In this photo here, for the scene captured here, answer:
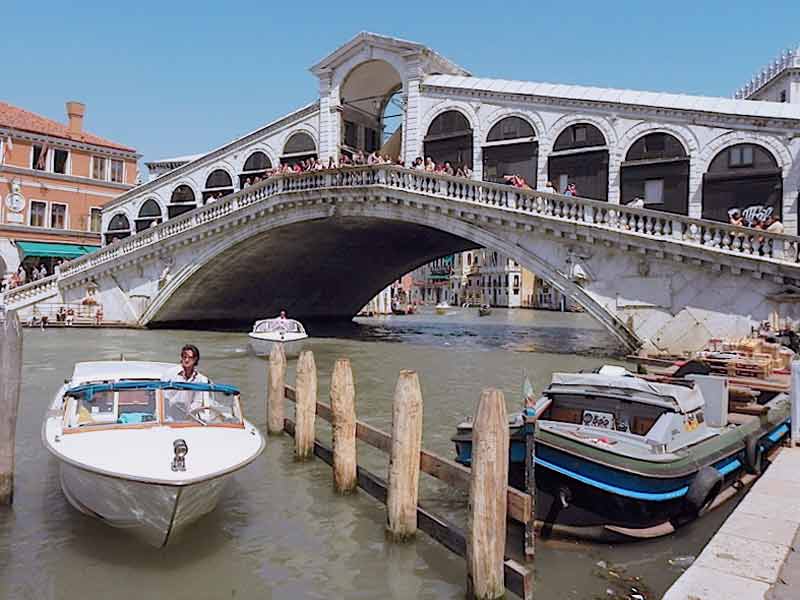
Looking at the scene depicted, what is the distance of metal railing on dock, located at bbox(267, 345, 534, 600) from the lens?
4.40m

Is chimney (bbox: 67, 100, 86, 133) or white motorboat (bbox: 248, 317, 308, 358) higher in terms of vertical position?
chimney (bbox: 67, 100, 86, 133)

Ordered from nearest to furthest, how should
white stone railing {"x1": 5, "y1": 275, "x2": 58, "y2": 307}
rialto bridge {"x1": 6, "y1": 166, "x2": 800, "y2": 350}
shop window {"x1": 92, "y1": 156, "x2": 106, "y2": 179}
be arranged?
rialto bridge {"x1": 6, "y1": 166, "x2": 800, "y2": 350} → white stone railing {"x1": 5, "y1": 275, "x2": 58, "y2": 307} → shop window {"x1": 92, "y1": 156, "x2": 106, "y2": 179}

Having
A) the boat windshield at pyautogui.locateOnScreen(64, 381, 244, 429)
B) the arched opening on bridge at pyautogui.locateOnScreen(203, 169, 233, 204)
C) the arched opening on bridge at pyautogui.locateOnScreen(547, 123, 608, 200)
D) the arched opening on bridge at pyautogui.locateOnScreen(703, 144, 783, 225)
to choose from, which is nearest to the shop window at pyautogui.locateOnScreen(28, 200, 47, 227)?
the arched opening on bridge at pyautogui.locateOnScreen(203, 169, 233, 204)

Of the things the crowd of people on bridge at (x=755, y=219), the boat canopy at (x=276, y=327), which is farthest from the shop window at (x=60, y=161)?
the crowd of people on bridge at (x=755, y=219)

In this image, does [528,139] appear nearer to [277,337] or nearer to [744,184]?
[744,184]

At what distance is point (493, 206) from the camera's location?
1719cm

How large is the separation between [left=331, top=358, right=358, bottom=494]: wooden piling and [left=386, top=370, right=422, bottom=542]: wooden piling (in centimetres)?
114

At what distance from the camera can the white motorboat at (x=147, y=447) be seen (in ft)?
15.8

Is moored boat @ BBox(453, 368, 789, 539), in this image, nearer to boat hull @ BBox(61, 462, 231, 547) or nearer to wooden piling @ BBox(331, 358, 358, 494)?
wooden piling @ BBox(331, 358, 358, 494)

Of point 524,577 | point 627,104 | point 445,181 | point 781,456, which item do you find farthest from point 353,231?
point 524,577

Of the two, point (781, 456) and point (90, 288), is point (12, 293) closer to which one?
point (90, 288)

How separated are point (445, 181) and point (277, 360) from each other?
1088cm

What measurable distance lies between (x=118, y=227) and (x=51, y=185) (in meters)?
3.65

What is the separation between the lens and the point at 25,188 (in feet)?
95.8
